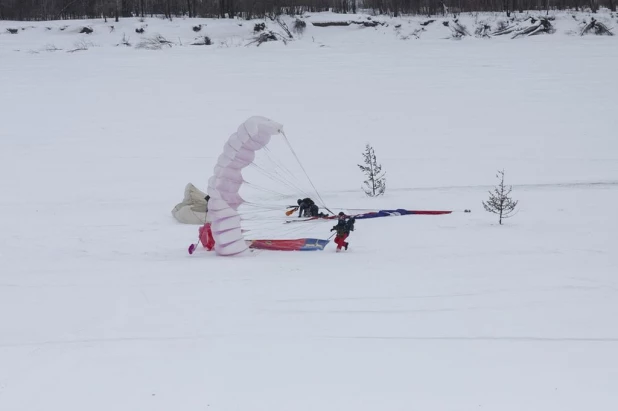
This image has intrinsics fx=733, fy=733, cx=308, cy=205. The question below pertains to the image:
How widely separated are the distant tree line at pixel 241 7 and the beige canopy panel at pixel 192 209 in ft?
65.4

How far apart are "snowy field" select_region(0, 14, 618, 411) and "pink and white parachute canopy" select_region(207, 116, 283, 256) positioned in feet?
0.81

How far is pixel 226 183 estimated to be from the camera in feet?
27.6

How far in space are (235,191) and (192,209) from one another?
1712 mm

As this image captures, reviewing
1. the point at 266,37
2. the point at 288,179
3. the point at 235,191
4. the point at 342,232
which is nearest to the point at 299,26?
the point at 266,37

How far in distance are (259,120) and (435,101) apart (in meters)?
12.1

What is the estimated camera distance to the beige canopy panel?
10.1 metres

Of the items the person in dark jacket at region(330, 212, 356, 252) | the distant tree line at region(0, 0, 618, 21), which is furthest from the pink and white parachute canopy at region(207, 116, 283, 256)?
the distant tree line at region(0, 0, 618, 21)

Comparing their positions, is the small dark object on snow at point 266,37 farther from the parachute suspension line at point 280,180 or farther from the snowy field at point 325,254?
the parachute suspension line at point 280,180

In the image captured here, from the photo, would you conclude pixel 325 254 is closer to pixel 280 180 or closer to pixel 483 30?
pixel 280 180

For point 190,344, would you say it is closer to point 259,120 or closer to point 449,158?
point 259,120

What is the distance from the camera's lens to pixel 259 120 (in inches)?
319

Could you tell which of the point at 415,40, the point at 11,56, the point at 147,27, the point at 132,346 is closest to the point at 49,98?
the point at 11,56

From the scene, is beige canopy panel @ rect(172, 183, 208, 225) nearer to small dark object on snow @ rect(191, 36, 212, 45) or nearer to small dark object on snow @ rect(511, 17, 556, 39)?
small dark object on snow @ rect(191, 36, 212, 45)

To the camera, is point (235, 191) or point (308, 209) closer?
point (235, 191)
